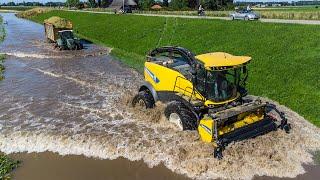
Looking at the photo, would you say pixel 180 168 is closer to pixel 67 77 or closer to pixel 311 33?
pixel 67 77

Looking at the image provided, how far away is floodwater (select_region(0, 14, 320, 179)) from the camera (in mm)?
12109

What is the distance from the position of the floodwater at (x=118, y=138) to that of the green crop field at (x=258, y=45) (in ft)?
8.18

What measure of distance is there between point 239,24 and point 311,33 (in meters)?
8.49

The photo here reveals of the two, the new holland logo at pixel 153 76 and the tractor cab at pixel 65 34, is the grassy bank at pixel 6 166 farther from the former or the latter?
the tractor cab at pixel 65 34

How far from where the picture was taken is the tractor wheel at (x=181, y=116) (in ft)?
45.4

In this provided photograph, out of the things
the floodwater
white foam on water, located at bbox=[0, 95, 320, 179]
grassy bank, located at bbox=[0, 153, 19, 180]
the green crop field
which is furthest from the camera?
the green crop field

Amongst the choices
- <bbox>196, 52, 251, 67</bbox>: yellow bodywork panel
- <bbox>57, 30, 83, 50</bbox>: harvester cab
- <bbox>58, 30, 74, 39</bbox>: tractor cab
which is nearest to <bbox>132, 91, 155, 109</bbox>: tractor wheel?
<bbox>196, 52, 251, 67</bbox>: yellow bodywork panel

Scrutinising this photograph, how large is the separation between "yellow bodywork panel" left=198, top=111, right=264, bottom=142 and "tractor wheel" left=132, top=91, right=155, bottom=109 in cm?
398

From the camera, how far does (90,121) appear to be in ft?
52.8

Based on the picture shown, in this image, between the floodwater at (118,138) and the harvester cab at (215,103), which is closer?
the floodwater at (118,138)

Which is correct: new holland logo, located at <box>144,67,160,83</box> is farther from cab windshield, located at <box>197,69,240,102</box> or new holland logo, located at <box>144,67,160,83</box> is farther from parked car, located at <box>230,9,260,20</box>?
parked car, located at <box>230,9,260,20</box>

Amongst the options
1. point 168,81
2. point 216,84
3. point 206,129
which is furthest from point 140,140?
point 216,84

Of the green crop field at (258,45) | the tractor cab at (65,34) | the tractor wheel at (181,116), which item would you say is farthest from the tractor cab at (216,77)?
the tractor cab at (65,34)

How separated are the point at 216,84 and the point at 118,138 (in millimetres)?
4125
